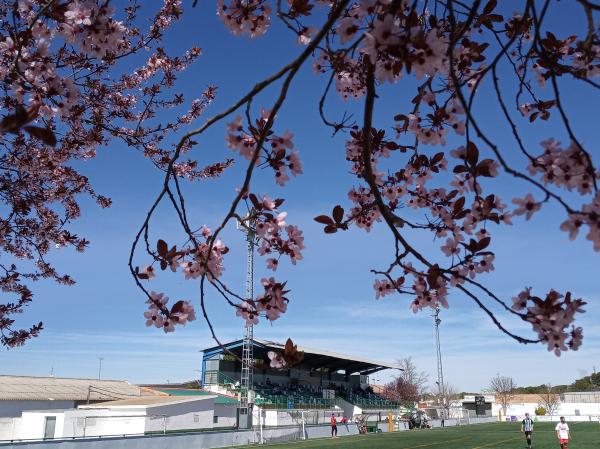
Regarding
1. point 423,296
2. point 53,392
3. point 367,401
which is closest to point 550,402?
point 367,401

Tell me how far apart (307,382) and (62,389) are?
62.0ft

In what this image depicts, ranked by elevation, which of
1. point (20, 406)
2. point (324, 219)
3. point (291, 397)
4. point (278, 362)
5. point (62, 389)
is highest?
point (324, 219)

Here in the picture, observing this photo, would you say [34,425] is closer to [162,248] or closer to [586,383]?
[162,248]

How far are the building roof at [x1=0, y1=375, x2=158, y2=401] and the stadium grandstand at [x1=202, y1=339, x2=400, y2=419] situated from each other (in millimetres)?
6862

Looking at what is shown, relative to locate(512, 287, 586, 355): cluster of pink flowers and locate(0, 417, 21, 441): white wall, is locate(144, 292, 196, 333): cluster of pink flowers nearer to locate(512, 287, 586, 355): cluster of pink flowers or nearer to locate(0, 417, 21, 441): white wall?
locate(512, 287, 586, 355): cluster of pink flowers

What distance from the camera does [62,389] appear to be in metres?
36.4

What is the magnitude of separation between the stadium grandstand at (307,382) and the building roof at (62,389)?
686 cm

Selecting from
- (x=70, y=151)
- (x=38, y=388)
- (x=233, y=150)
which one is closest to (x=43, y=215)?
(x=70, y=151)

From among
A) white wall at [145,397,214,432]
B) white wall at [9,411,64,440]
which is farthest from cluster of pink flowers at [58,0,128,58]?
white wall at [145,397,214,432]

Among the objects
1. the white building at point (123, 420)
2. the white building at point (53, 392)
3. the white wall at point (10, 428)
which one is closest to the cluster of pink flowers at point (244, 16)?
the white building at point (123, 420)

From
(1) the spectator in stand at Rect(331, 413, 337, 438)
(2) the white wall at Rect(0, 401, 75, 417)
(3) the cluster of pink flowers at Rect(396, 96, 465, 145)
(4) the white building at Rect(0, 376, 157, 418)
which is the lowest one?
(1) the spectator in stand at Rect(331, 413, 337, 438)

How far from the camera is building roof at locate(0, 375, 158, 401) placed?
1288 inches

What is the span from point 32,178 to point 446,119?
16.0ft

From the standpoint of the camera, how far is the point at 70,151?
5711 millimetres
